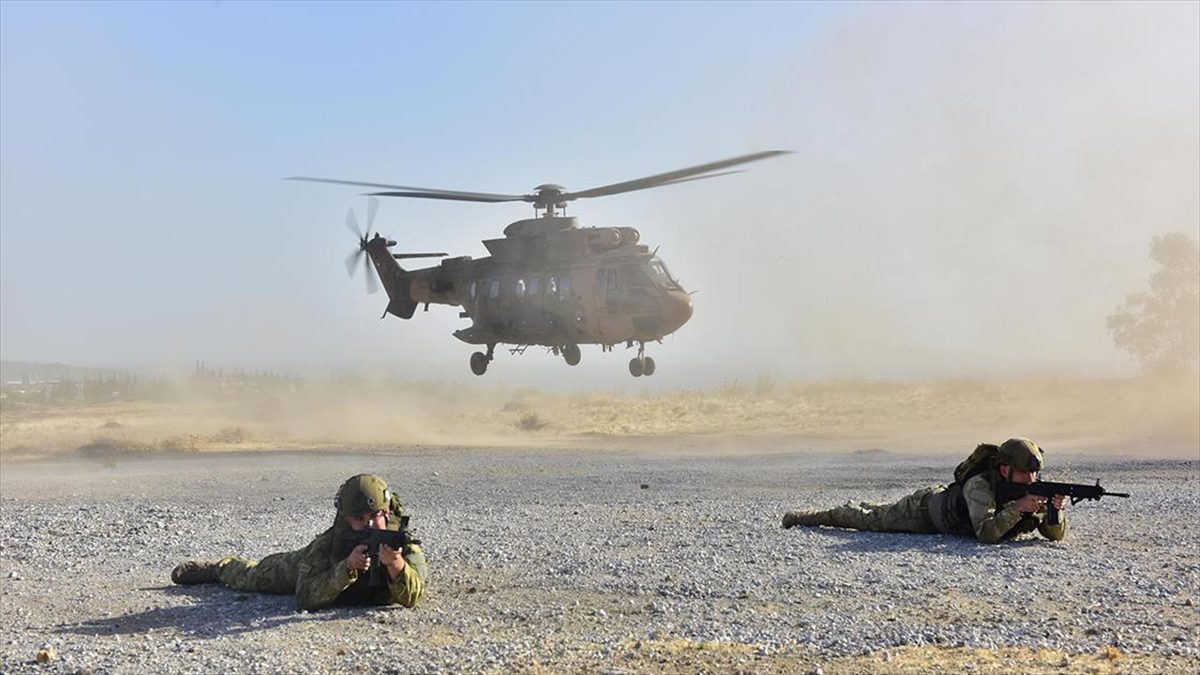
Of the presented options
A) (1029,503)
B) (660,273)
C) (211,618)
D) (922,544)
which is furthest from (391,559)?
(660,273)

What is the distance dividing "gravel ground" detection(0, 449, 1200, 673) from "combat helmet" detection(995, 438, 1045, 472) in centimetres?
87

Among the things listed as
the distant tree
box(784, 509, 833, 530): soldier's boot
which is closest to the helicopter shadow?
box(784, 509, 833, 530): soldier's boot

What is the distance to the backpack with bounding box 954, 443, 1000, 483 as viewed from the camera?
1182cm

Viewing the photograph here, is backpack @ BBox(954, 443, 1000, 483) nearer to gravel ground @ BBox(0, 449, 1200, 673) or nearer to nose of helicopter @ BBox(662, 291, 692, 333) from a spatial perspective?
gravel ground @ BBox(0, 449, 1200, 673)

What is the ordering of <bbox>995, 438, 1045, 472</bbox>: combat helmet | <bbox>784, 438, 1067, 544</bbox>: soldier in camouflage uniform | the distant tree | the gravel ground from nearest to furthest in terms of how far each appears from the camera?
the gravel ground
<bbox>995, 438, 1045, 472</bbox>: combat helmet
<bbox>784, 438, 1067, 544</bbox>: soldier in camouflage uniform
the distant tree

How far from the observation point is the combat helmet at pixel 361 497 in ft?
28.4

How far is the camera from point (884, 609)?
8.98 meters

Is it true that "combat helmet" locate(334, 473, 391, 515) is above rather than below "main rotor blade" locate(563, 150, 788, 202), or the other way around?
below

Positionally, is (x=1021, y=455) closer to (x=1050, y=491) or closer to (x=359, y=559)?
(x=1050, y=491)

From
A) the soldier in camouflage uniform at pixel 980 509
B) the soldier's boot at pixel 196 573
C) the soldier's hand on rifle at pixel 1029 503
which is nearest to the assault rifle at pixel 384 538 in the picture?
the soldier's boot at pixel 196 573

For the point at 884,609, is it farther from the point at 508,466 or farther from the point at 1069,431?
the point at 1069,431

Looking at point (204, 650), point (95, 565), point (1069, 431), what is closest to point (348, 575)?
point (204, 650)

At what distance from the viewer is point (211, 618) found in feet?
30.6

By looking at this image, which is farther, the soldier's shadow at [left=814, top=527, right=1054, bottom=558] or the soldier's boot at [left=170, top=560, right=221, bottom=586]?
the soldier's shadow at [left=814, top=527, right=1054, bottom=558]
